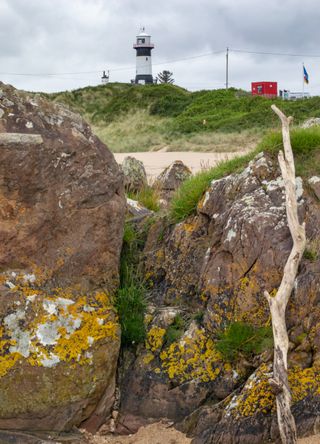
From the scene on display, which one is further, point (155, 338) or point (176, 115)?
point (176, 115)

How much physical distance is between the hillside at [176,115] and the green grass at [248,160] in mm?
20758

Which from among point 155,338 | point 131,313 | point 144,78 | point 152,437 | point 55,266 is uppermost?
point 144,78

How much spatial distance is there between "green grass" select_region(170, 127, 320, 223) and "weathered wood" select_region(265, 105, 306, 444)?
427 millimetres

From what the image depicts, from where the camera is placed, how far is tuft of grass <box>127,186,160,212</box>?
29.1 ft

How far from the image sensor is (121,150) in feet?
110

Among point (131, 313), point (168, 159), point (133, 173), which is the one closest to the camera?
point (131, 313)

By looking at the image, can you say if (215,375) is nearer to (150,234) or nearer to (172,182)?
(150,234)

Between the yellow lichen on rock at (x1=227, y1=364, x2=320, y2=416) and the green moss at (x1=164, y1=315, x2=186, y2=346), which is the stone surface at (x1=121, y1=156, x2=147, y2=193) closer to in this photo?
the green moss at (x1=164, y1=315, x2=186, y2=346)

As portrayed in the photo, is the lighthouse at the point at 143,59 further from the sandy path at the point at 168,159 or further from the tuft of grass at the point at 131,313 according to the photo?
the tuft of grass at the point at 131,313

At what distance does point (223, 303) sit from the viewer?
560cm

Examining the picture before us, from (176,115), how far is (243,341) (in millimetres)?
38695

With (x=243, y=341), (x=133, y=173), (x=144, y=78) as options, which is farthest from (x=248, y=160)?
(x=144, y=78)

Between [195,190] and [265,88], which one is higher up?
[265,88]

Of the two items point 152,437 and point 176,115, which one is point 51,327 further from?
point 176,115
